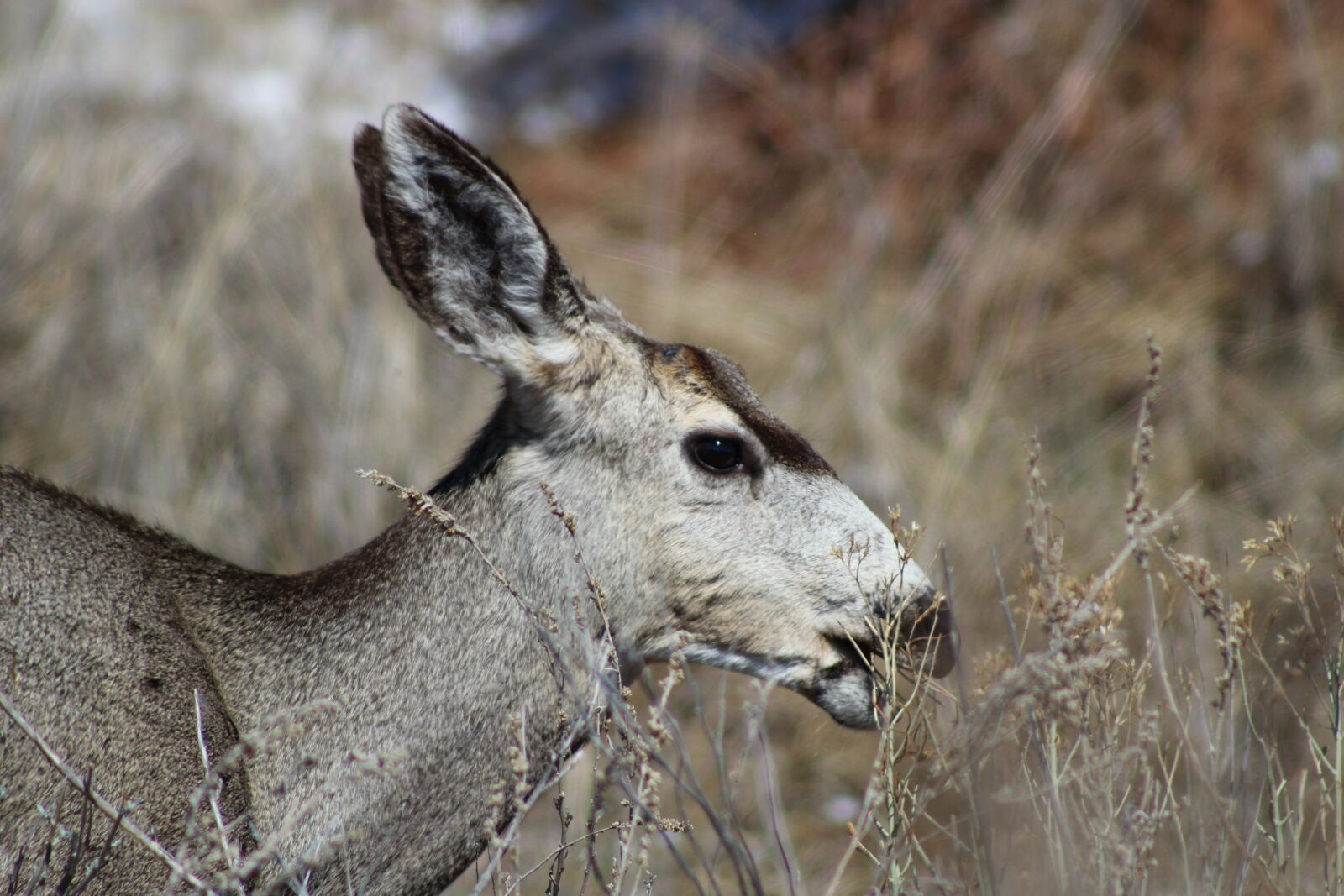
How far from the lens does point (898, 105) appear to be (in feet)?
32.8

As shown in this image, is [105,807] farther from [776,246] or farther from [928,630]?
[776,246]

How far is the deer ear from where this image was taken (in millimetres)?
3145

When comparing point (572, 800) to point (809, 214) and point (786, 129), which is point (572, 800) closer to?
point (809, 214)

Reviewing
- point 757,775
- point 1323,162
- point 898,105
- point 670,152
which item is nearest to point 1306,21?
point 1323,162

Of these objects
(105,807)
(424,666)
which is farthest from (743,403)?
(105,807)

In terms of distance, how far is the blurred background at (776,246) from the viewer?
6445mm

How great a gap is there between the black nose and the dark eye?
1.72ft

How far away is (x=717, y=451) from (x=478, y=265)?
29.1 inches

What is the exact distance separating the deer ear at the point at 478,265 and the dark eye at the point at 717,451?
39 cm

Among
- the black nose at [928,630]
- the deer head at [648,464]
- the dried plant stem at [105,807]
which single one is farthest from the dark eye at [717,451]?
the dried plant stem at [105,807]

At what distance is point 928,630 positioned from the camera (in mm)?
3150

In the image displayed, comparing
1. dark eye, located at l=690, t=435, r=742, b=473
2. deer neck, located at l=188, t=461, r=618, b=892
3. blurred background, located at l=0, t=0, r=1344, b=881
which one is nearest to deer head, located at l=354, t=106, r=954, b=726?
dark eye, located at l=690, t=435, r=742, b=473

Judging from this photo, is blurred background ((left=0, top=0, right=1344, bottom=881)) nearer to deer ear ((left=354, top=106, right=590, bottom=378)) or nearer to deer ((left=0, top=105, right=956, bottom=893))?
deer ((left=0, top=105, right=956, bottom=893))

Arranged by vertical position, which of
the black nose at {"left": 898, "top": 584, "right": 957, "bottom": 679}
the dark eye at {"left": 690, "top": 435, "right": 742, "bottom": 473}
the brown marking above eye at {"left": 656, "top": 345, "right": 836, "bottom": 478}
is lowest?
the black nose at {"left": 898, "top": 584, "right": 957, "bottom": 679}
